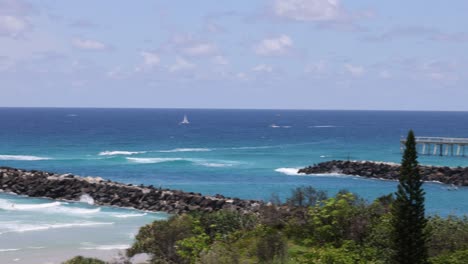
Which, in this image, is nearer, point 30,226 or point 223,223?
point 223,223

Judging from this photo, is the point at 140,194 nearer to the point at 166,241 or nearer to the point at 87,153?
the point at 166,241

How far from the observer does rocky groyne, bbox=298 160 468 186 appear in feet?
226

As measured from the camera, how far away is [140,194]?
175 ft

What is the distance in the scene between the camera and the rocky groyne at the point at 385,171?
68.9 meters

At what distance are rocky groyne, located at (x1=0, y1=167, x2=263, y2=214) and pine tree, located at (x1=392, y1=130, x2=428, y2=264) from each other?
20616mm

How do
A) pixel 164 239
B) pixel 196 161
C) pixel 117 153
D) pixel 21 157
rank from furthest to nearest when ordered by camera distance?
pixel 117 153 < pixel 21 157 < pixel 196 161 < pixel 164 239

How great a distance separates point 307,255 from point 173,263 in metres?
5.90

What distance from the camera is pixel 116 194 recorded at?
54.7 m

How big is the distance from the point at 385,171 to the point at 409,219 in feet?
162

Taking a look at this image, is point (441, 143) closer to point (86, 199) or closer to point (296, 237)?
point (86, 199)

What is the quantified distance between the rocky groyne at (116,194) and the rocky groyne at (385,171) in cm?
2531

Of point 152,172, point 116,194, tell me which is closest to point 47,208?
point 116,194

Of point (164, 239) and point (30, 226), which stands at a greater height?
point (164, 239)

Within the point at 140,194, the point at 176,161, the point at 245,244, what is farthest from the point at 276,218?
the point at 176,161
